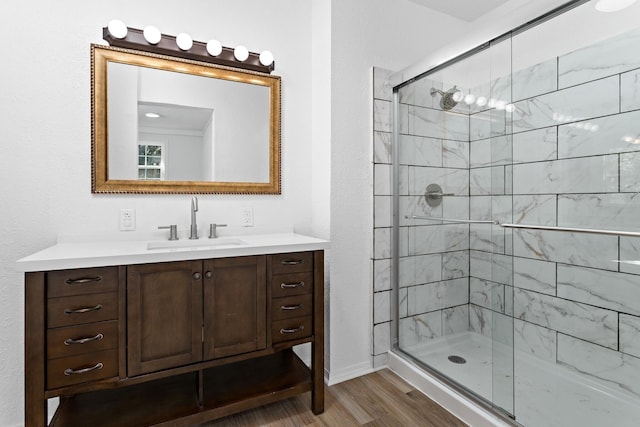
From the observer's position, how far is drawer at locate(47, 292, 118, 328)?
4.16 feet

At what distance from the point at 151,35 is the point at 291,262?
1404mm

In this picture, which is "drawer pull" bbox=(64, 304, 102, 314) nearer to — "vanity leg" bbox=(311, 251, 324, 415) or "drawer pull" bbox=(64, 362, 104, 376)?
"drawer pull" bbox=(64, 362, 104, 376)

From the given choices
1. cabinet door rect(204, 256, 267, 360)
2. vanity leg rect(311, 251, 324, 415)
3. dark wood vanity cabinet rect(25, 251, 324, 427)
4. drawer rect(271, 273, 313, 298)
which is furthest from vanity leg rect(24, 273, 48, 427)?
vanity leg rect(311, 251, 324, 415)

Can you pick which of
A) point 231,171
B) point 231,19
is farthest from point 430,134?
point 231,19

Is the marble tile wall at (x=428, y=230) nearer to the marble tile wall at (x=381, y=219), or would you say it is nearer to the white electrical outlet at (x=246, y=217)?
the marble tile wall at (x=381, y=219)

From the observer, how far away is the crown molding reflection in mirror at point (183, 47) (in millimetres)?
1720

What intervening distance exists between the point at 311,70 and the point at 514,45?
1.23m

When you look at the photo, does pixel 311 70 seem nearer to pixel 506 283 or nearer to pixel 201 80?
pixel 201 80

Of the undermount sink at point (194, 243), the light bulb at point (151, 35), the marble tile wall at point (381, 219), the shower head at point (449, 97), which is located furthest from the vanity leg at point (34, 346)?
the shower head at point (449, 97)

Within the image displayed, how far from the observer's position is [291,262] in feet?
5.65

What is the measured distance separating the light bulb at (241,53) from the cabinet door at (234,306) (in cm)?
122

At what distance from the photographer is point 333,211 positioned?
2.12 meters

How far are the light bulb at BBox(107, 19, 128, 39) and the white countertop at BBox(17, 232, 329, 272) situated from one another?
106cm

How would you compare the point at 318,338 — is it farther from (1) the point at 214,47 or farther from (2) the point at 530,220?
(1) the point at 214,47
